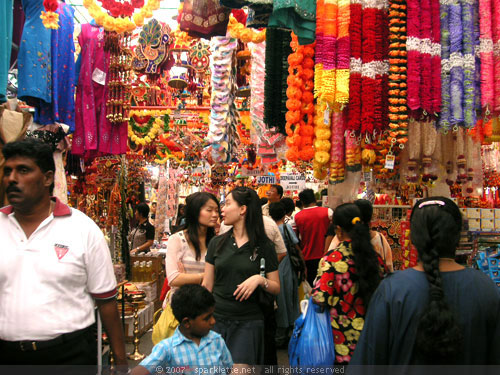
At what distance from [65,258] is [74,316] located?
0.87 feet

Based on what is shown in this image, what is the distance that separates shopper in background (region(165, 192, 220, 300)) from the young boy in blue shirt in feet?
3.06

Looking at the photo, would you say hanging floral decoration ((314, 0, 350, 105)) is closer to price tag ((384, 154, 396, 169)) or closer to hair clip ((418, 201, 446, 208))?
price tag ((384, 154, 396, 169))

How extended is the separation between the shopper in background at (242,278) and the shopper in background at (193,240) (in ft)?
1.25

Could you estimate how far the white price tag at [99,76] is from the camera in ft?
14.7

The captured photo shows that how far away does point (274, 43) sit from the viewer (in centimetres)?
389

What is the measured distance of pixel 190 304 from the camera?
2.09m

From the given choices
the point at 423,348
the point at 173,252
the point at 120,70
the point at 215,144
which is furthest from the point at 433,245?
the point at 120,70

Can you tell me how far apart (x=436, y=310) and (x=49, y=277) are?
158 centimetres

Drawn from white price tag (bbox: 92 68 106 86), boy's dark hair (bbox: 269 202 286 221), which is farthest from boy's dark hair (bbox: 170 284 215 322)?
white price tag (bbox: 92 68 106 86)

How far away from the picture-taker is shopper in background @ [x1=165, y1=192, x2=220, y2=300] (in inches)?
122

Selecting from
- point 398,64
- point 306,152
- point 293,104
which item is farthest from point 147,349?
point 398,64

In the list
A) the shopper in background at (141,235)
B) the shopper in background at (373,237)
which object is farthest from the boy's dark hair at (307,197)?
the shopper in background at (141,235)

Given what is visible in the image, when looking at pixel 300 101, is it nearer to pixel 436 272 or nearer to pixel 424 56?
pixel 424 56

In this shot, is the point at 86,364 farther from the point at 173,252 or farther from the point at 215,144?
the point at 215,144
